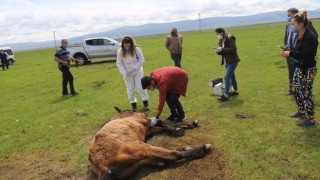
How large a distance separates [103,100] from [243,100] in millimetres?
4646

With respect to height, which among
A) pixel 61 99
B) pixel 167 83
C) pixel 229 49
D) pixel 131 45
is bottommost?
pixel 61 99

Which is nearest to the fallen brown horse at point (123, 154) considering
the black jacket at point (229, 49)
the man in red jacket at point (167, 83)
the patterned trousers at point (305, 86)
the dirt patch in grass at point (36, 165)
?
the dirt patch in grass at point (36, 165)

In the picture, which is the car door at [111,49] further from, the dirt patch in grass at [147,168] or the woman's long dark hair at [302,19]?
the woman's long dark hair at [302,19]

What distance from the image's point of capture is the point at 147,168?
5.64m

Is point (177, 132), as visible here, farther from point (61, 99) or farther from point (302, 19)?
point (61, 99)

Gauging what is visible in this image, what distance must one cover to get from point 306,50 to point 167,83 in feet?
8.78

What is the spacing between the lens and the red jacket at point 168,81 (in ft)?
23.8

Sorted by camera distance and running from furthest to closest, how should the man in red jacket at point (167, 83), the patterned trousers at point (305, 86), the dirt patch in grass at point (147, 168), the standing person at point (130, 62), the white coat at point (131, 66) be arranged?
the white coat at point (131, 66) → the standing person at point (130, 62) → the man in red jacket at point (167, 83) → the patterned trousers at point (305, 86) → the dirt patch in grass at point (147, 168)

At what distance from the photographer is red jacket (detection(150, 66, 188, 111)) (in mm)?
7242

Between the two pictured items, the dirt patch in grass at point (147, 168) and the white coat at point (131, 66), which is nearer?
the dirt patch in grass at point (147, 168)

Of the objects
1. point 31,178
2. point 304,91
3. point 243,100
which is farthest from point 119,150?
point 243,100

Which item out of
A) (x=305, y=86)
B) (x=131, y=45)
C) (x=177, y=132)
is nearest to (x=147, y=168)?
(x=177, y=132)

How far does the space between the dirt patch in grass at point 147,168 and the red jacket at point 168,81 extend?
85cm

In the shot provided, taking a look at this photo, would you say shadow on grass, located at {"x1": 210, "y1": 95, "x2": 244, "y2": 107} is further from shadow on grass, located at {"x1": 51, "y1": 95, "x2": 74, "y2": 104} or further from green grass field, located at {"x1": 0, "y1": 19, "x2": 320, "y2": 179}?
shadow on grass, located at {"x1": 51, "y1": 95, "x2": 74, "y2": 104}
